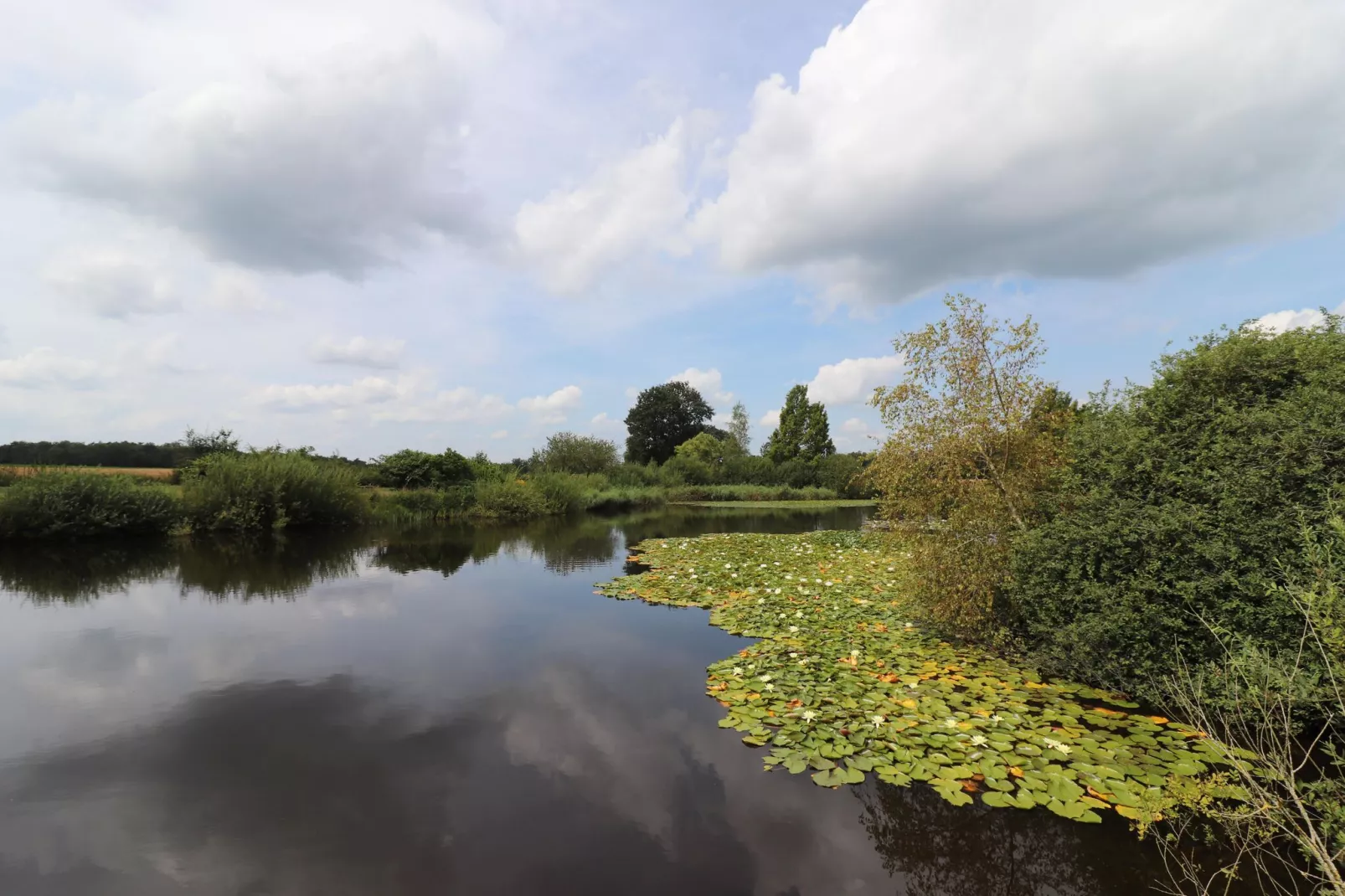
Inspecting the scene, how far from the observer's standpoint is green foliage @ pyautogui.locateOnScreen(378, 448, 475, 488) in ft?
96.7

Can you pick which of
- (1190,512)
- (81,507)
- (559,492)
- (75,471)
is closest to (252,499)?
(81,507)

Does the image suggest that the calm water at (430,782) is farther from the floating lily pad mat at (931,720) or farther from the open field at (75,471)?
the open field at (75,471)

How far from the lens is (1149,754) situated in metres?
4.57

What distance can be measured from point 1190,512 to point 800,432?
5084 cm

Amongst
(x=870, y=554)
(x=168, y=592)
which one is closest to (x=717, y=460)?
(x=870, y=554)

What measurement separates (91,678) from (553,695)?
5.29 metres

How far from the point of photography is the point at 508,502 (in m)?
27.9

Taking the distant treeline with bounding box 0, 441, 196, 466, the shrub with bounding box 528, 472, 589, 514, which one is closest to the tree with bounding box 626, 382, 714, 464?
the shrub with bounding box 528, 472, 589, 514

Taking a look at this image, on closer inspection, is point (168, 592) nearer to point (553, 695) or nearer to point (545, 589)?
point (545, 589)

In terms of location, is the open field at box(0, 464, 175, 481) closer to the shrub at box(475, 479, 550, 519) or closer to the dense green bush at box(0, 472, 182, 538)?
the dense green bush at box(0, 472, 182, 538)

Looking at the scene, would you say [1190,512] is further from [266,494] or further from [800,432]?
[800,432]

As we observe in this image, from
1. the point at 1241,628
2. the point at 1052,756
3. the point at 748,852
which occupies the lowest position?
the point at 748,852

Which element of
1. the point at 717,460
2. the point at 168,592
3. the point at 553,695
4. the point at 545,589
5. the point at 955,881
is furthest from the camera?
the point at 717,460

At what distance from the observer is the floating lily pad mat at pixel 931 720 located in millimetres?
4219
